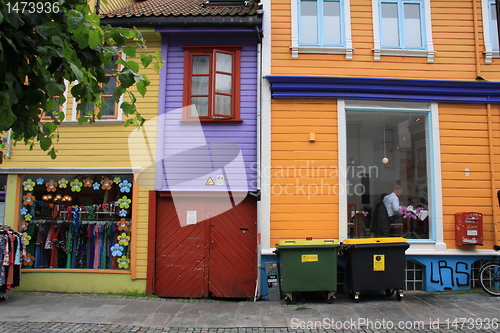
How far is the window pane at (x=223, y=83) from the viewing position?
815 centimetres

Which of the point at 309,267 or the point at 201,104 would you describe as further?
the point at 201,104

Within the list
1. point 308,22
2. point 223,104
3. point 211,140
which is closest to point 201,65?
point 223,104

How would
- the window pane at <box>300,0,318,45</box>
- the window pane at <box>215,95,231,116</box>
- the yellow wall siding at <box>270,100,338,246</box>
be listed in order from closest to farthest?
the yellow wall siding at <box>270,100,338,246</box> < the window pane at <box>215,95,231,116</box> < the window pane at <box>300,0,318,45</box>

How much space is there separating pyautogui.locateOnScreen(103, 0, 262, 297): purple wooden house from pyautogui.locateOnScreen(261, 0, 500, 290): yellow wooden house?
49 centimetres

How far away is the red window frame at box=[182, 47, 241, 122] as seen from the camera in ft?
26.2

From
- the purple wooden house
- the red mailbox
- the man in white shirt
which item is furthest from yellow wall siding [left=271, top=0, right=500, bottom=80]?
the red mailbox

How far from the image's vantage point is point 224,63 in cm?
823

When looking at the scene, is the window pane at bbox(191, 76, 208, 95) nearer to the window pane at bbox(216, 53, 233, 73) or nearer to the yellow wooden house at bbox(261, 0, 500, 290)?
the window pane at bbox(216, 53, 233, 73)

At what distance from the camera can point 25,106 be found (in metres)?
3.83

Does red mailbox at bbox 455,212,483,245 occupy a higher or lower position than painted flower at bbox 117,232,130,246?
higher

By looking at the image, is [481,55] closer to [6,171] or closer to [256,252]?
[256,252]

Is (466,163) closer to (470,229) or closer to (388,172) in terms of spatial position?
(470,229)

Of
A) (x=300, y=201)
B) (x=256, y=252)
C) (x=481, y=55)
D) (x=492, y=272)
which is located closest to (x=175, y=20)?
(x=300, y=201)

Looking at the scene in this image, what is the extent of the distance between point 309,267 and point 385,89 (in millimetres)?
4142
